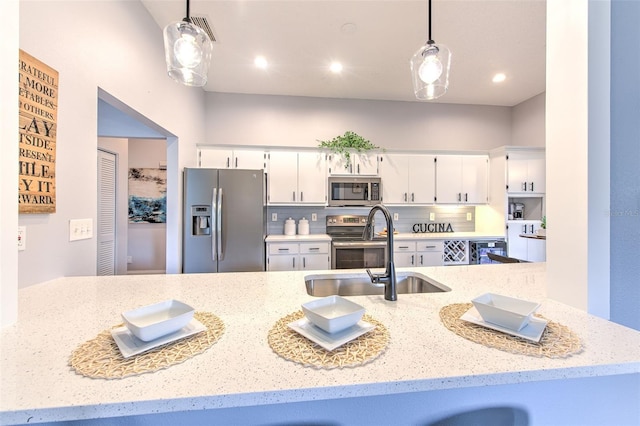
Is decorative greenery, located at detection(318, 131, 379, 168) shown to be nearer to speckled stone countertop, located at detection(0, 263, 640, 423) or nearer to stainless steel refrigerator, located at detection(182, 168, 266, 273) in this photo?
stainless steel refrigerator, located at detection(182, 168, 266, 273)

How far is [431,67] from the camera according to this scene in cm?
146

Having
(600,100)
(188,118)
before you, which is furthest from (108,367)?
(188,118)

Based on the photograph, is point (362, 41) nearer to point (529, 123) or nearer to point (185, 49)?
point (185, 49)

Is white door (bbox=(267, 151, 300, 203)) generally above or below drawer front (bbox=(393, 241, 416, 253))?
above

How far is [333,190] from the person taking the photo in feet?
11.6

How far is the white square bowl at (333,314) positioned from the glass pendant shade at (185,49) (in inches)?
53.9

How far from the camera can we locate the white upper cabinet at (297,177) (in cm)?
347

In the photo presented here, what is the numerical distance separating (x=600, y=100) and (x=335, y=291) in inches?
57.2

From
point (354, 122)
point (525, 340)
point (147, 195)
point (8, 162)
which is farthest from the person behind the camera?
point (147, 195)

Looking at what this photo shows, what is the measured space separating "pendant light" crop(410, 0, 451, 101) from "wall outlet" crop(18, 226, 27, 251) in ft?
7.12

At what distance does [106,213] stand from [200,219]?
78.6 inches

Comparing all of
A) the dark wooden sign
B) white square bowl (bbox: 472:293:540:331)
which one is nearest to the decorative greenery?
the dark wooden sign

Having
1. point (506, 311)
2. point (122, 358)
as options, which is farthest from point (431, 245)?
point (122, 358)

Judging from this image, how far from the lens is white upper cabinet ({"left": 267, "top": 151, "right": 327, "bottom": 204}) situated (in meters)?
3.47
